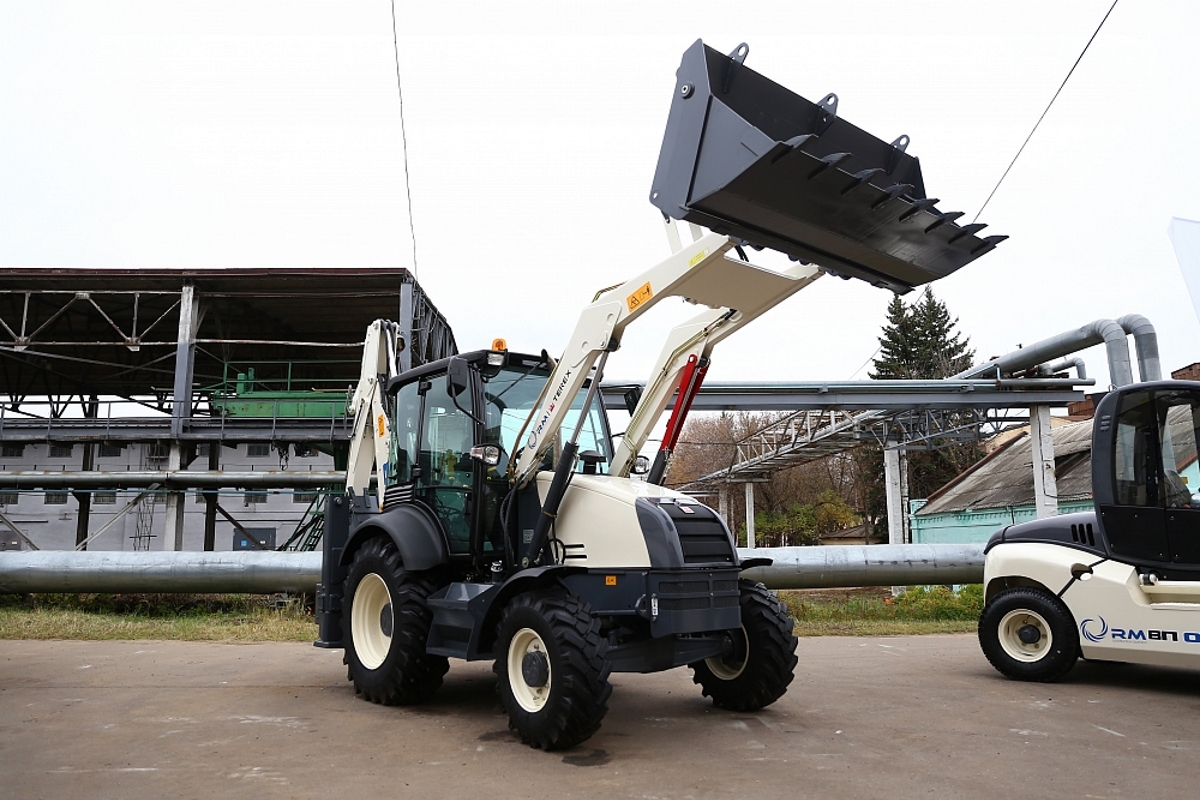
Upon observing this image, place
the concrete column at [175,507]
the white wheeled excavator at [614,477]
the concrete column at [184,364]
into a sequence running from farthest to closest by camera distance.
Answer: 1. the concrete column at [175,507]
2. the concrete column at [184,364]
3. the white wheeled excavator at [614,477]

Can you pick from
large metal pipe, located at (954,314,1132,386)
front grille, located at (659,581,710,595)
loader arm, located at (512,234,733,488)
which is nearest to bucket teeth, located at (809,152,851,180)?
loader arm, located at (512,234,733,488)

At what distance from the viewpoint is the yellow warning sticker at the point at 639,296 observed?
6.15m

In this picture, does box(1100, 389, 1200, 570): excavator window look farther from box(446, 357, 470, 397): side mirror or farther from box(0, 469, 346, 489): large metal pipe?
box(0, 469, 346, 489): large metal pipe

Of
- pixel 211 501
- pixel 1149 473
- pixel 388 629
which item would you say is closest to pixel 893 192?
pixel 1149 473

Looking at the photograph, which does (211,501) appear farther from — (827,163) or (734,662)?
(827,163)

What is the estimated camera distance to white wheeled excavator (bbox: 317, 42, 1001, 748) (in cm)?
536

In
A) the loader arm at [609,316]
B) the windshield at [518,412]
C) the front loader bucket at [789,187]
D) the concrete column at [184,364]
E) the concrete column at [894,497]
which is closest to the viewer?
the front loader bucket at [789,187]

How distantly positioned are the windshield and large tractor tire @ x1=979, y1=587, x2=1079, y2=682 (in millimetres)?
4148

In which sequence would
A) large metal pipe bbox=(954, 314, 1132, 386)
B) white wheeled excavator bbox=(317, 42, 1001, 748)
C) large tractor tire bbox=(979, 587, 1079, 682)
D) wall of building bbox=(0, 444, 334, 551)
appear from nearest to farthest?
white wheeled excavator bbox=(317, 42, 1001, 748) < large tractor tire bbox=(979, 587, 1079, 682) < large metal pipe bbox=(954, 314, 1132, 386) < wall of building bbox=(0, 444, 334, 551)

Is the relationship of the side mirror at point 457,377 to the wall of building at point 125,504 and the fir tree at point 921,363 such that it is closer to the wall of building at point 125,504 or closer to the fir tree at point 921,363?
the wall of building at point 125,504

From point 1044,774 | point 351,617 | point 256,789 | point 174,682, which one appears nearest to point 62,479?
point 174,682

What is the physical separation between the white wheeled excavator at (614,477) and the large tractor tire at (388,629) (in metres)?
0.02

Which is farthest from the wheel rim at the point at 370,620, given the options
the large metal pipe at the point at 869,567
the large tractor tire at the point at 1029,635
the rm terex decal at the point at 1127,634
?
the large metal pipe at the point at 869,567

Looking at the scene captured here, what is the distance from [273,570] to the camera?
13344 millimetres
